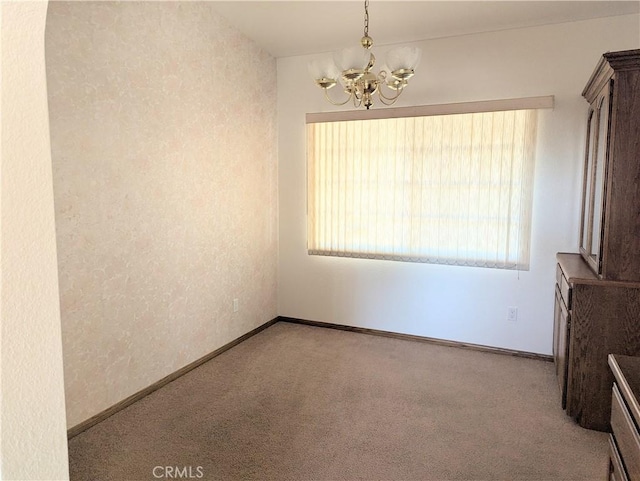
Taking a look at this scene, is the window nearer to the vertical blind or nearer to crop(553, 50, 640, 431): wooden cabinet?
the vertical blind

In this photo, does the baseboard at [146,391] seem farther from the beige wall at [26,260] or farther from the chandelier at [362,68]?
the chandelier at [362,68]

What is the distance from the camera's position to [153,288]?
285 centimetres

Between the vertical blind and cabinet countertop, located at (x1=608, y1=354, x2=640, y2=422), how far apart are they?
241cm

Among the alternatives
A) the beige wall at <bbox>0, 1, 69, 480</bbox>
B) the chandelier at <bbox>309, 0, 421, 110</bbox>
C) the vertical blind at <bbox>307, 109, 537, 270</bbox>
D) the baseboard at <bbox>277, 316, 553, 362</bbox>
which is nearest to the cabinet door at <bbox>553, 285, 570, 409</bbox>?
the baseboard at <bbox>277, 316, 553, 362</bbox>

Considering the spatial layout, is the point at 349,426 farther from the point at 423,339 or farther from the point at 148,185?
the point at 148,185

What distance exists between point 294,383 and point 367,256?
1481mm

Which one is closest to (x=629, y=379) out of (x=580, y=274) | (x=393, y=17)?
(x=580, y=274)

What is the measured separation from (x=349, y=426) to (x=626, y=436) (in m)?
1.62

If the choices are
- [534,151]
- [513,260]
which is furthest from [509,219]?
[534,151]

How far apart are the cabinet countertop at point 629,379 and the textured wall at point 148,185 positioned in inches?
95.7

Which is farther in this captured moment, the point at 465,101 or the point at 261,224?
the point at 261,224

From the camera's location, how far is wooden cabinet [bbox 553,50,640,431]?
2.26m

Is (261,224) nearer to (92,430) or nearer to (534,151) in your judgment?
(92,430)

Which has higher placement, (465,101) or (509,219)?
(465,101)
